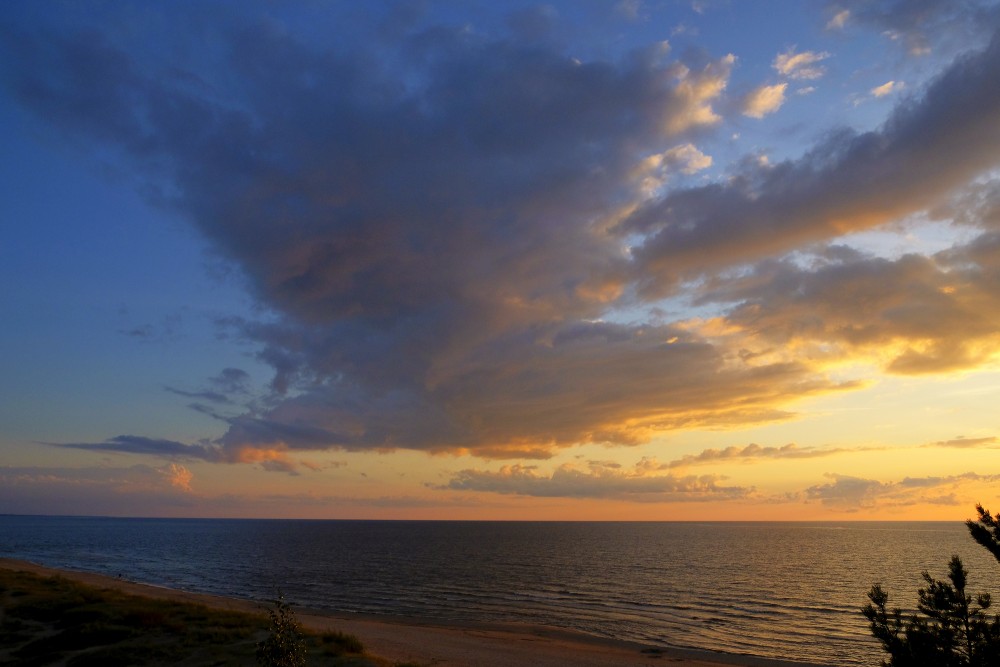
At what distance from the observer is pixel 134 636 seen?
100.0 ft

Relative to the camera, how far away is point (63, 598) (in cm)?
4100

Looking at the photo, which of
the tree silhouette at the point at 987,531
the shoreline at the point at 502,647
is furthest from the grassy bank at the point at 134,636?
the tree silhouette at the point at 987,531

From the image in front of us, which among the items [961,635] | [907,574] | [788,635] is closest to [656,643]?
[788,635]

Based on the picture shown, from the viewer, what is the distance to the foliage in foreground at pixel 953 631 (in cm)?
1196

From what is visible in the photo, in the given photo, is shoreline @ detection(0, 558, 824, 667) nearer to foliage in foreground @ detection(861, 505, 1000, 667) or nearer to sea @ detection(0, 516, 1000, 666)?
sea @ detection(0, 516, 1000, 666)

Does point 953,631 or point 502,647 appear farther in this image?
point 502,647

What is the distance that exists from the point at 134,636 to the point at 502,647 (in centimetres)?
1964

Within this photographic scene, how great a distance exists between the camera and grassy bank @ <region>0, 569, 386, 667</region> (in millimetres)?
26641

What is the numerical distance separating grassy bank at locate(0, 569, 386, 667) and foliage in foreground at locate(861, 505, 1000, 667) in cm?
2077

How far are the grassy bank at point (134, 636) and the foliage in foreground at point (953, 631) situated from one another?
2077cm

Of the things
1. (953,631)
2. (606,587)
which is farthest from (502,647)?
(606,587)

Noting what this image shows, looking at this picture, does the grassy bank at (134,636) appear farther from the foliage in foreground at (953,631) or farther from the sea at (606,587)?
the sea at (606,587)

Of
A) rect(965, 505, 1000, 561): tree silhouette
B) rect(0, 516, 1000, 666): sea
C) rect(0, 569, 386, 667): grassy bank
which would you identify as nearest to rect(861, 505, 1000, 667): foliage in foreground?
rect(965, 505, 1000, 561): tree silhouette

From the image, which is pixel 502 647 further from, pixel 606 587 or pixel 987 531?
pixel 606 587
